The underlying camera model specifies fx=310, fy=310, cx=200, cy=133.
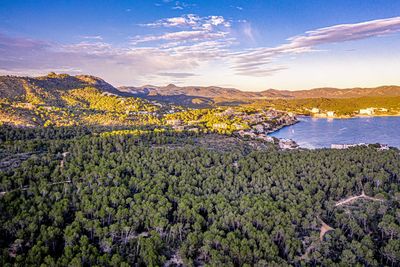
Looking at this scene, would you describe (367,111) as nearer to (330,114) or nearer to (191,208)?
(330,114)

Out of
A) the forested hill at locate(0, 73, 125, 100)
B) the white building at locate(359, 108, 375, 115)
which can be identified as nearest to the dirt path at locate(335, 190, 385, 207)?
the forested hill at locate(0, 73, 125, 100)

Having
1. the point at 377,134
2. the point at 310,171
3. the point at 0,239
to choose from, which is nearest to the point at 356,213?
the point at 310,171

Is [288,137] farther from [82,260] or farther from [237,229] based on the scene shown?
[82,260]

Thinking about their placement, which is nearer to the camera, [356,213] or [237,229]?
[237,229]

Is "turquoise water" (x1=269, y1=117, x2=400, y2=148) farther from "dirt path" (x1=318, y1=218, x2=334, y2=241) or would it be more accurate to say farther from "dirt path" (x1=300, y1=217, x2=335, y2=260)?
"dirt path" (x1=300, y1=217, x2=335, y2=260)

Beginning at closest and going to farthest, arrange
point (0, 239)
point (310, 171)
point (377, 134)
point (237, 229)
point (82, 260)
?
point (82, 260)
point (0, 239)
point (237, 229)
point (310, 171)
point (377, 134)

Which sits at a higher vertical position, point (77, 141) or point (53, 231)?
point (77, 141)

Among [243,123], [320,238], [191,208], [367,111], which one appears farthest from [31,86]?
[367,111]
